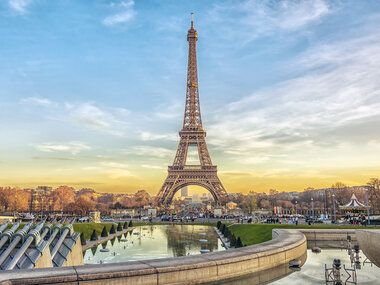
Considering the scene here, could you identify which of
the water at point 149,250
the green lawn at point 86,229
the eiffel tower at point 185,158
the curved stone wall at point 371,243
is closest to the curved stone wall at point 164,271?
the curved stone wall at point 371,243

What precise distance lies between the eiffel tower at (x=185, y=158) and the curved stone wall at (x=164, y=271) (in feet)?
280

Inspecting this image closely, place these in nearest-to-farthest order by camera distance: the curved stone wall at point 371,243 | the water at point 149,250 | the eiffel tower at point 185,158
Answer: the curved stone wall at point 371,243 → the water at point 149,250 → the eiffel tower at point 185,158

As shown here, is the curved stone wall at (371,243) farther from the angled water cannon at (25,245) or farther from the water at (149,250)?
the water at (149,250)

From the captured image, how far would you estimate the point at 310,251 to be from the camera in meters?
18.5

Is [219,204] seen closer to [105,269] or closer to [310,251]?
[310,251]

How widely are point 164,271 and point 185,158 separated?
9578 cm

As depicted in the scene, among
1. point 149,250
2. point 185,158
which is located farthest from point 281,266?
point 185,158

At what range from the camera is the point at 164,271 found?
396 inches

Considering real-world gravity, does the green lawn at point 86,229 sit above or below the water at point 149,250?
above

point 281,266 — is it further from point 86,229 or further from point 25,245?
point 86,229

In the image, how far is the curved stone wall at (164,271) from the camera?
898 cm

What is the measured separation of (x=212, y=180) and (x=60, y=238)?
285 ft

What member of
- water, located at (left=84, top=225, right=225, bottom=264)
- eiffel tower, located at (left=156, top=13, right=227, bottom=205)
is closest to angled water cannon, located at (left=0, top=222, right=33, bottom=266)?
water, located at (left=84, top=225, right=225, bottom=264)

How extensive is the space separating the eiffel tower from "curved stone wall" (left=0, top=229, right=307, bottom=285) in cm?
8522
